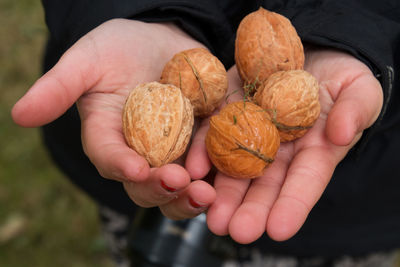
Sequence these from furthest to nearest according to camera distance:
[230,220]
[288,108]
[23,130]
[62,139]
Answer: [23,130]
[62,139]
[288,108]
[230,220]

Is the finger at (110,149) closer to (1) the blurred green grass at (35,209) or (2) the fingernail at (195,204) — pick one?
(2) the fingernail at (195,204)

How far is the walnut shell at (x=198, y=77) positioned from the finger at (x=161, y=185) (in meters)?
0.53

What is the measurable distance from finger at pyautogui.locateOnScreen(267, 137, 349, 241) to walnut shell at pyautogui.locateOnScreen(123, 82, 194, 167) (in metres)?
0.45

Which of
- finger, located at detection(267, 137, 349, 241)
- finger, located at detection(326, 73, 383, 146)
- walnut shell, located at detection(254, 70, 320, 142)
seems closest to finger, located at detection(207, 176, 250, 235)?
finger, located at detection(267, 137, 349, 241)

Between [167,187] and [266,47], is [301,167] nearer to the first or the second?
[167,187]

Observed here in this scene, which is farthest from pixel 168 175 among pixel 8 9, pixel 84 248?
pixel 8 9

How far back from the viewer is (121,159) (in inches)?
57.6

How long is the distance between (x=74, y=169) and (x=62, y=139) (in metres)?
0.17

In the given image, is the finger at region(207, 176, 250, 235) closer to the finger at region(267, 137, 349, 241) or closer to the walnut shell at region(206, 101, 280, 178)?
the walnut shell at region(206, 101, 280, 178)

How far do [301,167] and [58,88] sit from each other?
904 mm

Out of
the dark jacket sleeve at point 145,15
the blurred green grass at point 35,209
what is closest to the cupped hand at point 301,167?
the dark jacket sleeve at point 145,15

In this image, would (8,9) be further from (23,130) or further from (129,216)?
(129,216)

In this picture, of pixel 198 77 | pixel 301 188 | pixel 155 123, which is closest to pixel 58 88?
pixel 155 123

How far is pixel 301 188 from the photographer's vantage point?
1533mm
